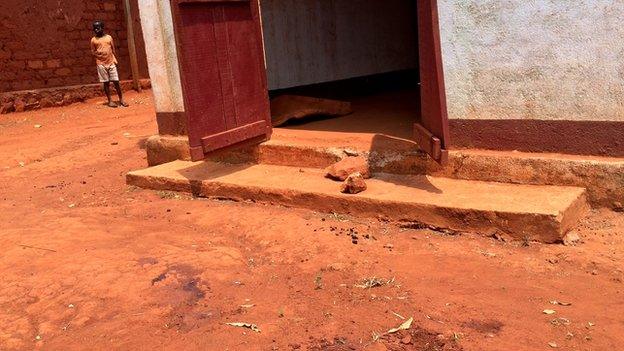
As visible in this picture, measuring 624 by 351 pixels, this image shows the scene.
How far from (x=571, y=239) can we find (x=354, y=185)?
1532mm

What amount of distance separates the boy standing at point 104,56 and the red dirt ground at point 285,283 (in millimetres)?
7250

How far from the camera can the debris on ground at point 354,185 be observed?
13.9 ft

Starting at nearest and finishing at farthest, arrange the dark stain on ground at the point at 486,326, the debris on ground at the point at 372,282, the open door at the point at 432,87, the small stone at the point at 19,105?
the dark stain on ground at the point at 486,326
the debris on ground at the point at 372,282
the open door at the point at 432,87
the small stone at the point at 19,105

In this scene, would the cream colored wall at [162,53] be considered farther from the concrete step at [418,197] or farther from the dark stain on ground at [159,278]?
the dark stain on ground at [159,278]

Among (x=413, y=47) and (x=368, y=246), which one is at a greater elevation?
(x=413, y=47)

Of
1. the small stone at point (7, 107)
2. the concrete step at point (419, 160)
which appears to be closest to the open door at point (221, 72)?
the concrete step at point (419, 160)

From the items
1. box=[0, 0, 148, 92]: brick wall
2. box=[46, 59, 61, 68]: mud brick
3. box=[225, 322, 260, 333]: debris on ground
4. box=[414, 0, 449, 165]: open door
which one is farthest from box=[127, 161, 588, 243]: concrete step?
box=[46, 59, 61, 68]: mud brick

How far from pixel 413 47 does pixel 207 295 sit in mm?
6916

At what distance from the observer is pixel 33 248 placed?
12.8 feet

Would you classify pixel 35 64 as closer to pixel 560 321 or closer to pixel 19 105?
pixel 19 105

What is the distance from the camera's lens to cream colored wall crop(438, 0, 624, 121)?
3779 mm

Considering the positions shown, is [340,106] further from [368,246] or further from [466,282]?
[466,282]

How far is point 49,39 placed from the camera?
11.3 meters

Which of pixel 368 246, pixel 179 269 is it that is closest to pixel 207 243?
pixel 179 269
